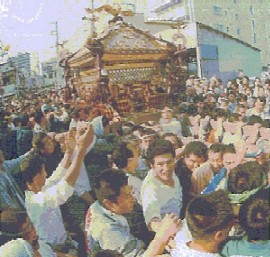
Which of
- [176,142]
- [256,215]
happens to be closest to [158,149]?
[176,142]

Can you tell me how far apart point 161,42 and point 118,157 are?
62 cm

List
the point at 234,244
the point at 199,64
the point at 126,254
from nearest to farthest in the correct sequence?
the point at 234,244 → the point at 126,254 → the point at 199,64

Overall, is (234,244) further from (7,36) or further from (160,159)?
(7,36)

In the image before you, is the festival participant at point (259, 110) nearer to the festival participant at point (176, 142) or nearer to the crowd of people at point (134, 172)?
the crowd of people at point (134, 172)

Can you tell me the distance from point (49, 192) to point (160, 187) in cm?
53

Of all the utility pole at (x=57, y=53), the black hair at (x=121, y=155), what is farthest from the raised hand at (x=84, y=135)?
the utility pole at (x=57, y=53)

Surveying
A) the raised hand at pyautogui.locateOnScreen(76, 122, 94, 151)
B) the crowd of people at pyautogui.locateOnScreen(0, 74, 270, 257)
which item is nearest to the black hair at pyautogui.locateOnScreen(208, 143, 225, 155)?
the crowd of people at pyautogui.locateOnScreen(0, 74, 270, 257)

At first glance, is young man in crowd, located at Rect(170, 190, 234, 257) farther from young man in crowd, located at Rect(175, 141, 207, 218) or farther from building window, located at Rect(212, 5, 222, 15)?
building window, located at Rect(212, 5, 222, 15)

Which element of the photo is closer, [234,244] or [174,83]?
[234,244]

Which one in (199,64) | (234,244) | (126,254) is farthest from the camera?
(199,64)

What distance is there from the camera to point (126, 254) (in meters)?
2.35

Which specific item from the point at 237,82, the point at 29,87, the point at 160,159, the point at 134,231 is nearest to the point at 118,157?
the point at 160,159

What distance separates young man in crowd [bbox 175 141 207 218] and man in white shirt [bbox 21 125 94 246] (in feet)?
1.59

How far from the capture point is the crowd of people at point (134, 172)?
7.57ft
